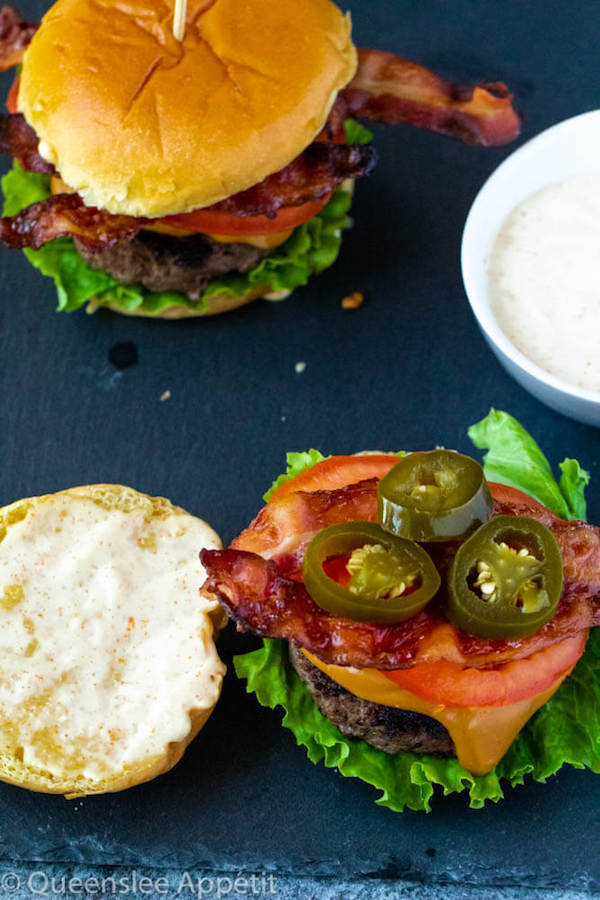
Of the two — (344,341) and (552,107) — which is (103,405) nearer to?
(344,341)

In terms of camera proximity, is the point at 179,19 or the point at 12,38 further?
the point at 12,38

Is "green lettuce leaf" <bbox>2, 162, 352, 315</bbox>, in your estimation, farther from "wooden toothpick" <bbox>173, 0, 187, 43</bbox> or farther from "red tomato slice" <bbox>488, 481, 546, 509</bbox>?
"red tomato slice" <bbox>488, 481, 546, 509</bbox>

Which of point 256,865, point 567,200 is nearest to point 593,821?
point 256,865

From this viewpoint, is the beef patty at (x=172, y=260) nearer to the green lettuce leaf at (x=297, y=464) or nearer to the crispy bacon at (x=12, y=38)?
the crispy bacon at (x=12, y=38)

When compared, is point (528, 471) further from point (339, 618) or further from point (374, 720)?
point (339, 618)

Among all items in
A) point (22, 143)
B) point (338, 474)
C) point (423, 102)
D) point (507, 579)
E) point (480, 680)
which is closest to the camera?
point (507, 579)

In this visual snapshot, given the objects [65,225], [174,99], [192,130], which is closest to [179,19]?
[174,99]

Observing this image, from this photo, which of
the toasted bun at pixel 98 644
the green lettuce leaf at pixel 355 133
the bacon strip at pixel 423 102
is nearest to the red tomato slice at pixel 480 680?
the toasted bun at pixel 98 644
